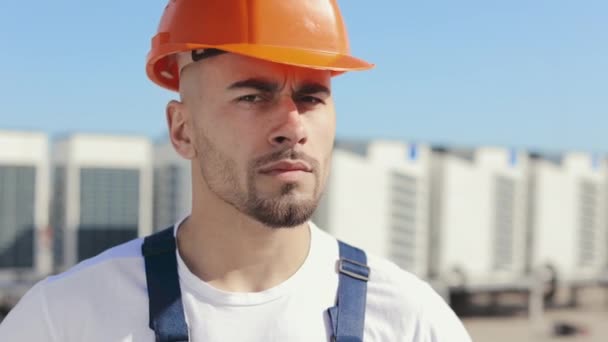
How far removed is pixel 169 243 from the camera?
3107 millimetres

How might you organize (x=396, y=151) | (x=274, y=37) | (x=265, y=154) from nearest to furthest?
(x=265, y=154), (x=274, y=37), (x=396, y=151)

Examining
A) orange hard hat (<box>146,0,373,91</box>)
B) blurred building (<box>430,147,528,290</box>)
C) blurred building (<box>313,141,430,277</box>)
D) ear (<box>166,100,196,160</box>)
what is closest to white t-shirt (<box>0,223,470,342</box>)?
ear (<box>166,100,196,160</box>)

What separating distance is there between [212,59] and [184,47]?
16cm

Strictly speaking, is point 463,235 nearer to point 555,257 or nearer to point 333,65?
point 555,257

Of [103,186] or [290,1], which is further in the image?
[103,186]

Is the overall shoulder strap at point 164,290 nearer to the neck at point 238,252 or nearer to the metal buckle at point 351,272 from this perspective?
the neck at point 238,252

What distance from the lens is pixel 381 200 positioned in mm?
39531

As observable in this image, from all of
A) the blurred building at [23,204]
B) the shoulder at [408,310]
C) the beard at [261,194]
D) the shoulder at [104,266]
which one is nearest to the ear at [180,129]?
the beard at [261,194]

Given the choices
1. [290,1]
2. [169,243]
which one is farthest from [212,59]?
[169,243]

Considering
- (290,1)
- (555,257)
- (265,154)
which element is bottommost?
(555,257)

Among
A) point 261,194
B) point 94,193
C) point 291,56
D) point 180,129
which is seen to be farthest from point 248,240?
point 94,193

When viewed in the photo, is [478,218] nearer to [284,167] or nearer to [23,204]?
[23,204]

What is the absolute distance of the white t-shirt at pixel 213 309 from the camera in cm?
287

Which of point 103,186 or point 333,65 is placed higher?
point 333,65
